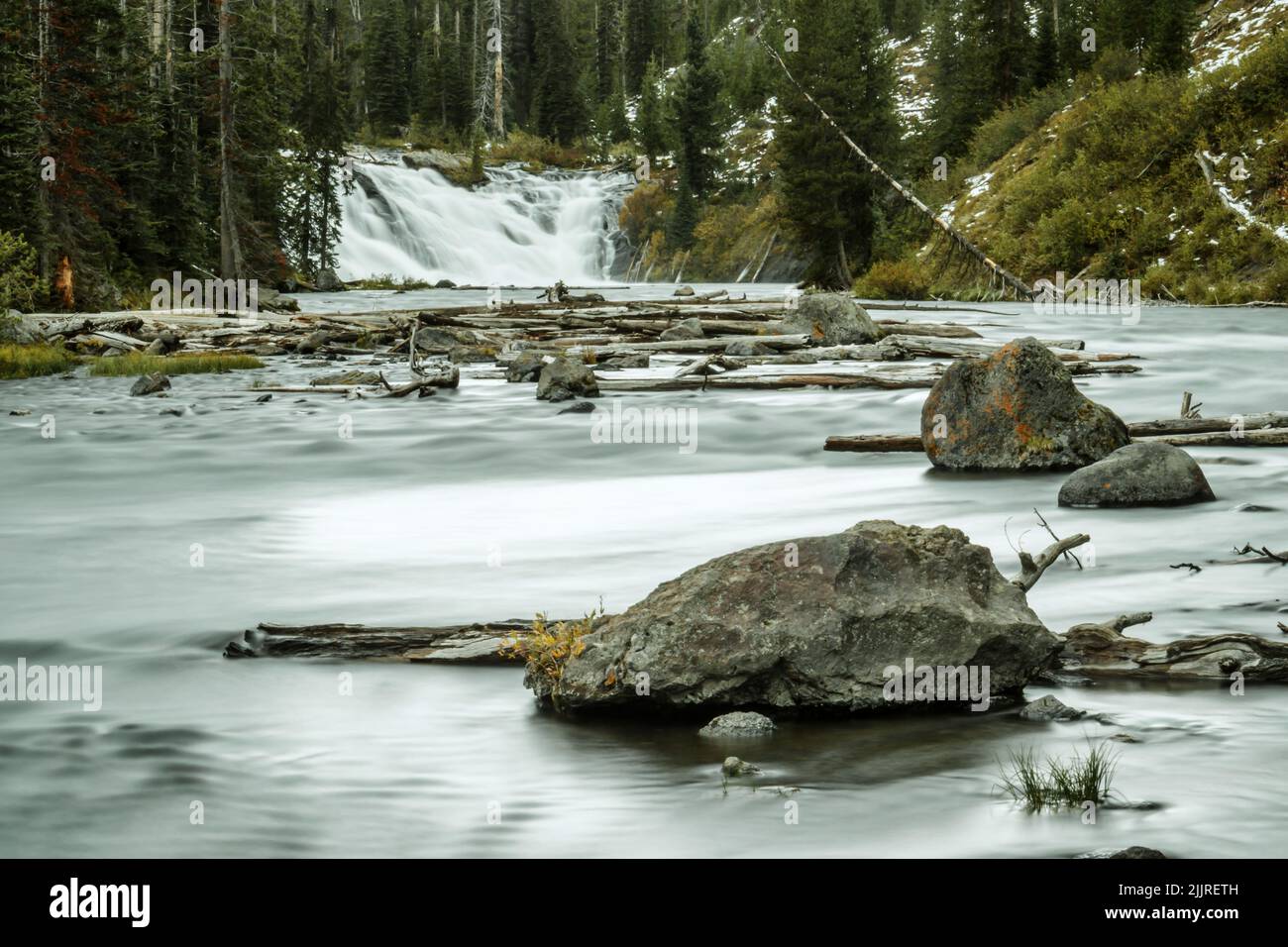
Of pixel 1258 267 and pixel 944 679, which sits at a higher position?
pixel 1258 267

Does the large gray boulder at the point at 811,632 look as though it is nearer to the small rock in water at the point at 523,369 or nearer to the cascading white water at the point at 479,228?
the small rock in water at the point at 523,369

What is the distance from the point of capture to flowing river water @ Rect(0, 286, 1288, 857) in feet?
15.1

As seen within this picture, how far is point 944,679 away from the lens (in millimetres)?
5426

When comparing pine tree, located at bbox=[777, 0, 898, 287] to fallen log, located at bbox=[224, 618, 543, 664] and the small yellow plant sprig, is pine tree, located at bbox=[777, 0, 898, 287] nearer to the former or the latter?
fallen log, located at bbox=[224, 618, 543, 664]

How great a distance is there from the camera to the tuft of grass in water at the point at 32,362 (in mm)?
23656

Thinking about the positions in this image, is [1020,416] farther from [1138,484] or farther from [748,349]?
[748,349]

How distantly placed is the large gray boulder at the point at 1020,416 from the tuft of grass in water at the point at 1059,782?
280 inches

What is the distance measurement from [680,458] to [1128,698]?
31.9 feet

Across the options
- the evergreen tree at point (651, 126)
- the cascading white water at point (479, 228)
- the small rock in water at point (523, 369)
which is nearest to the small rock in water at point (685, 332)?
the small rock in water at point (523, 369)

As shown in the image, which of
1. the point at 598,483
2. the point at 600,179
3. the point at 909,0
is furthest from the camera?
the point at 909,0

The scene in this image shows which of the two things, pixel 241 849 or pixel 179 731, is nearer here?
pixel 241 849

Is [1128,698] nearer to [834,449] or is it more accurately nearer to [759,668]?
[759,668]

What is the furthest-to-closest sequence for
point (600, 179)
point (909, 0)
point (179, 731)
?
point (909, 0), point (600, 179), point (179, 731)

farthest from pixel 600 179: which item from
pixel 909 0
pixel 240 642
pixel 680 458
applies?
pixel 240 642
